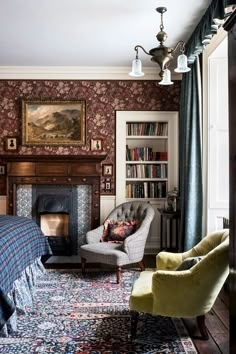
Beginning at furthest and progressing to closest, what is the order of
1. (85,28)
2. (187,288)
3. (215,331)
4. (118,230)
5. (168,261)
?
(118,230)
(85,28)
(168,261)
(215,331)
(187,288)

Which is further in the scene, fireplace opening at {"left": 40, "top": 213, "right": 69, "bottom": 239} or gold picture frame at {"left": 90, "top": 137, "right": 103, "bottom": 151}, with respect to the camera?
gold picture frame at {"left": 90, "top": 137, "right": 103, "bottom": 151}

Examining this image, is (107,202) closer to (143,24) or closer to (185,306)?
(143,24)

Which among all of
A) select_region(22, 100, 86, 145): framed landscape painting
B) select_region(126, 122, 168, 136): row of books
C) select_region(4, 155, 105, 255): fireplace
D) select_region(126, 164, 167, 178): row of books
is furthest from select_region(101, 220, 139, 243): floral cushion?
select_region(126, 122, 168, 136): row of books

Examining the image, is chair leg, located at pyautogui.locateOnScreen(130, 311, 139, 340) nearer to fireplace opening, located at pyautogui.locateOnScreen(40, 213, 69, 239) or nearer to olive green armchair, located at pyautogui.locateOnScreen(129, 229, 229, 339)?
olive green armchair, located at pyautogui.locateOnScreen(129, 229, 229, 339)

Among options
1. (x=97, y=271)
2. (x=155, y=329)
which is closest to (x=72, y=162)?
(x=97, y=271)

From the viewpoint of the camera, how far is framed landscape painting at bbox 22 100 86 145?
5750mm

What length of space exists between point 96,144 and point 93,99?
71 centimetres

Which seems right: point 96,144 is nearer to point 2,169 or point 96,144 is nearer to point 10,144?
point 10,144

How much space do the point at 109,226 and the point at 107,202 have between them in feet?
2.73

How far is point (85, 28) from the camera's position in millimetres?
4207

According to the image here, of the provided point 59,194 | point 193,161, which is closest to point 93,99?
point 59,194

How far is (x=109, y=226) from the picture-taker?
5.04 meters

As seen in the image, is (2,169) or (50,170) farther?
(2,169)

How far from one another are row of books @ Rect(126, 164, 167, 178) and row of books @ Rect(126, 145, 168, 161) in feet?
0.37
